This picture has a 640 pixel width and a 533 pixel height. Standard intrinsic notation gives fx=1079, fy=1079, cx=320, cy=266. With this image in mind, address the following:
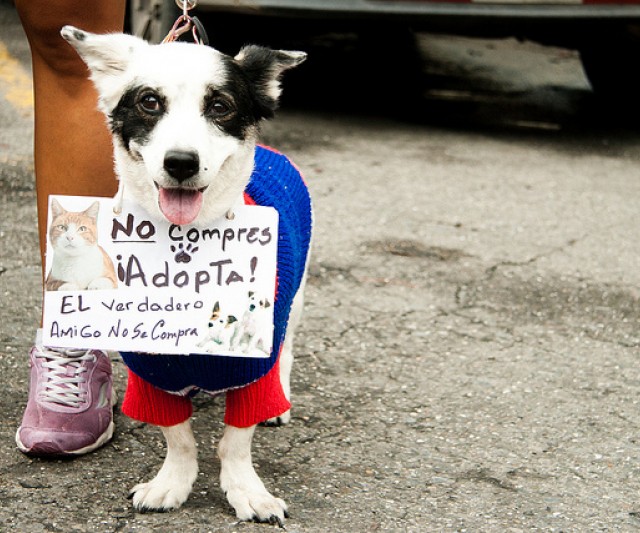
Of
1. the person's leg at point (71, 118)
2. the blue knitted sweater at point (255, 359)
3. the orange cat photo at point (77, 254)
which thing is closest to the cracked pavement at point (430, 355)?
the blue knitted sweater at point (255, 359)

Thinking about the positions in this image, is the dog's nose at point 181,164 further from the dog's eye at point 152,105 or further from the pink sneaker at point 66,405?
the pink sneaker at point 66,405

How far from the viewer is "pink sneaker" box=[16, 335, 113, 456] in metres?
2.67

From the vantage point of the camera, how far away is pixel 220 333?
7.51ft

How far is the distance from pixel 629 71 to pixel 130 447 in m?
5.59

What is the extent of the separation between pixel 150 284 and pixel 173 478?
48 centimetres

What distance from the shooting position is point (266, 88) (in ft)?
8.11

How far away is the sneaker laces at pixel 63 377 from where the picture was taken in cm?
277

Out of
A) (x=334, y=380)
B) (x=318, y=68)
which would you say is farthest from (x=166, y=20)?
(x=318, y=68)

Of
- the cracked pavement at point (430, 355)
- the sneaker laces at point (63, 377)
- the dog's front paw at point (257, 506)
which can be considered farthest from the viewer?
the sneaker laces at point (63, 377)

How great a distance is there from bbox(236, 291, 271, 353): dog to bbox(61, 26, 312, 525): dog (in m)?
0.09

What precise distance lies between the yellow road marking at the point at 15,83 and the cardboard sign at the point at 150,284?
4.15 m

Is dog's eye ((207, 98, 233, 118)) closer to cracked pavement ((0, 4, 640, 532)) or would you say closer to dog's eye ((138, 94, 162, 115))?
dog's eye ((138, 94, 162, 115))

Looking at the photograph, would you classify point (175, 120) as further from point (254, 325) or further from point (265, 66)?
point (254, 325)

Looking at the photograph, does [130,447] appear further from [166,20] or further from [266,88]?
[166,20]
